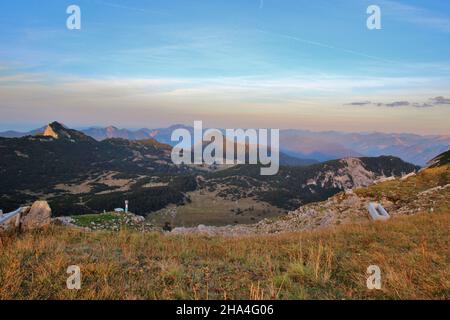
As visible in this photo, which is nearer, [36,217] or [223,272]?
[223,272]

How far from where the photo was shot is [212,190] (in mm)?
166750

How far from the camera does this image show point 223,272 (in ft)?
25.4

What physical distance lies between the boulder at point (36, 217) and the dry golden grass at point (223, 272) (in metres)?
2.51

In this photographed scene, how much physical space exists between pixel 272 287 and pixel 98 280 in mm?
3401

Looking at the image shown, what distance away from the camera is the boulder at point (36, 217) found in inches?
539

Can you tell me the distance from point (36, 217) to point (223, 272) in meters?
10.2

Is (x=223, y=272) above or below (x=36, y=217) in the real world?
above

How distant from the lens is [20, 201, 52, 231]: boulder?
13.7m

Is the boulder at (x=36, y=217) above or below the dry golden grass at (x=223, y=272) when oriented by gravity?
below

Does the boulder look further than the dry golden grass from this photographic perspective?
Yes

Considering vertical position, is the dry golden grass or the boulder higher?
the dry golden grass

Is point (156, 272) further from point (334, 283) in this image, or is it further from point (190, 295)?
point (334, 283)

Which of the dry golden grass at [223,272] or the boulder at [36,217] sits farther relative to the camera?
the boulder at [36,217]

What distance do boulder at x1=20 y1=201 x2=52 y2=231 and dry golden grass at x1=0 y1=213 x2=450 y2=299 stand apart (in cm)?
251
